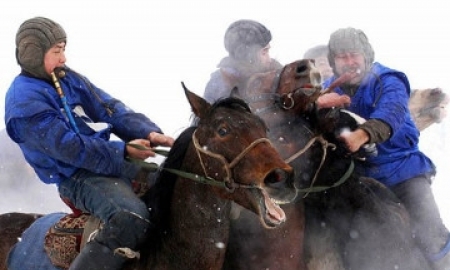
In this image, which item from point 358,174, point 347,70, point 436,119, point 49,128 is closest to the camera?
point 49,128

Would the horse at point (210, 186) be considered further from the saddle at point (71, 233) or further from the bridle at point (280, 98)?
the bridle at point (280, 98)

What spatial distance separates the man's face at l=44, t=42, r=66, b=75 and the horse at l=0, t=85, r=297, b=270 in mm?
1142

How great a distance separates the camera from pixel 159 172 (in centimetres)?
405

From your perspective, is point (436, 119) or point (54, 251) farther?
point (436, 119)

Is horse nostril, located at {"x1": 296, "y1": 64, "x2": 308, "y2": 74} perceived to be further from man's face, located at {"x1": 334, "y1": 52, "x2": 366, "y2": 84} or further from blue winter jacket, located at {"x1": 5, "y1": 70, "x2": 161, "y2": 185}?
blue winter jacket, located at {"x1": 5, "y1": 70, "x2": 161, "y2": 185}

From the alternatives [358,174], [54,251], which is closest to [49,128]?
[54,251]

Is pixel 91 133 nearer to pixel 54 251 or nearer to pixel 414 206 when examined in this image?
pixel 54 251

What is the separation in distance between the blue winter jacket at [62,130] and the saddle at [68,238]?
1.22ft

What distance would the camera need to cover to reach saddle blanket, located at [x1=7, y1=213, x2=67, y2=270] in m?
4.62

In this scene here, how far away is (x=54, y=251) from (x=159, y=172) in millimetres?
1124

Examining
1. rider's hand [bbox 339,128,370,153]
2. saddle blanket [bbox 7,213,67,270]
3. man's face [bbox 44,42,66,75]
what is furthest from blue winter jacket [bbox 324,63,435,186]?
saddle blanket [bbox 7,213,67,270]

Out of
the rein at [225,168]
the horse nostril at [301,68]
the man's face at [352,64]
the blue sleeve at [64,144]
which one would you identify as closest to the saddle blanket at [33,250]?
the blue sleeve at [64,144]

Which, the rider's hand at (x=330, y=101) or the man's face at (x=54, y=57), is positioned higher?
the man's face at (x=54, y=57)

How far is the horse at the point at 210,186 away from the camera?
11.2 feet
